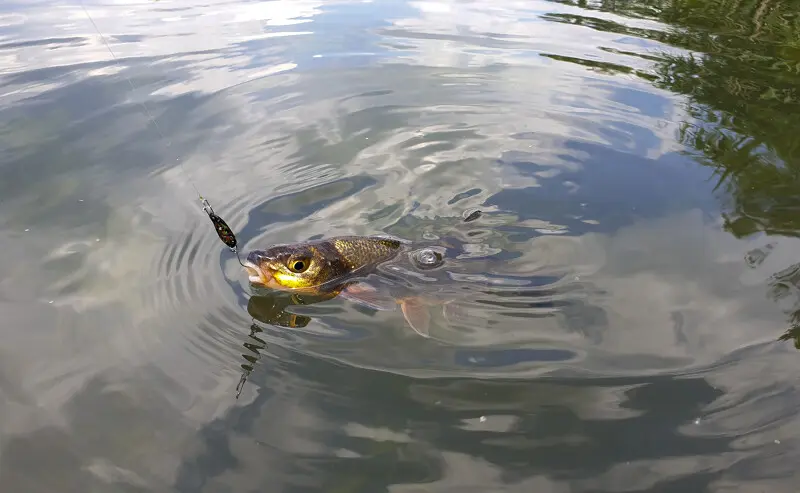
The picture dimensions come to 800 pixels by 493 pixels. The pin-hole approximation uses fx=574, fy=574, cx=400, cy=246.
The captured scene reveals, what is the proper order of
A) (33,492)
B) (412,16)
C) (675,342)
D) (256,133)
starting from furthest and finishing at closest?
1. (412,16)
2. (256,133)
3. (675,342)
4. (33,492)

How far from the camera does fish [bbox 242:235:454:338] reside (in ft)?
14.1

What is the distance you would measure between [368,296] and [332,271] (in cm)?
37

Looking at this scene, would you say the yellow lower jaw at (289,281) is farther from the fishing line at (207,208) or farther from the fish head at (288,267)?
the fishing line at (207,208)

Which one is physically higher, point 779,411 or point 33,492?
point 779,411

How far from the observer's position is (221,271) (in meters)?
4.68

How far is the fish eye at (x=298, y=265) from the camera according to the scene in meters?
4.34

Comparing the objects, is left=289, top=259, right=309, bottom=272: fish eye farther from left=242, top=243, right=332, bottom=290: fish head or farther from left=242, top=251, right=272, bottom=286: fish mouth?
left=242, top=251, right=272, bottom=286: fish mouth

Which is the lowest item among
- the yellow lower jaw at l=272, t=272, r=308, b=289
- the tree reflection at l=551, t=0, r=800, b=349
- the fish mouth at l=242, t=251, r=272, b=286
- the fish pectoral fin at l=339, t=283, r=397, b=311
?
the fish pectoral fin at l=339, t=283, r=397, b=311

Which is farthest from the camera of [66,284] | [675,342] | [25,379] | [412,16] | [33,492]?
[412,16]

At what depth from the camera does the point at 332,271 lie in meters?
4.60

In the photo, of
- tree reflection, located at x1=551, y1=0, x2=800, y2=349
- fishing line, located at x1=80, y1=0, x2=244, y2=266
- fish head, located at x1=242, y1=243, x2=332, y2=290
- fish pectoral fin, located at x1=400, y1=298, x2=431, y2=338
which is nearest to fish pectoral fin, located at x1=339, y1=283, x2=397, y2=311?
fish pectoral fin, located at x1=400, y1=298, x2=431, y2=338

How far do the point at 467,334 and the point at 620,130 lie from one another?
4504 mm

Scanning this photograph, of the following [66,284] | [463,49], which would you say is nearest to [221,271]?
[66,284]

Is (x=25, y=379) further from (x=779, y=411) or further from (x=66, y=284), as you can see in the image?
(x=779, y=411)
